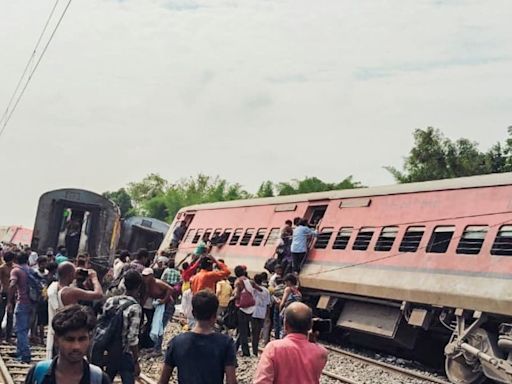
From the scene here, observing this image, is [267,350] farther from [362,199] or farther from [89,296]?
[362,199]

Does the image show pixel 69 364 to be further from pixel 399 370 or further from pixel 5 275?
pixel 399 370

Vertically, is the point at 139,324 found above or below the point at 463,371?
below

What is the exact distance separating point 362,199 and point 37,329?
6540mm

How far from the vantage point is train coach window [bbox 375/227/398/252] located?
46.5 feet

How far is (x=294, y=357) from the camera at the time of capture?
4.89 meters

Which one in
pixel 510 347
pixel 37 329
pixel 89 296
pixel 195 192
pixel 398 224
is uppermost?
pixel 195 192

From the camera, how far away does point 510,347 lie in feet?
35.7

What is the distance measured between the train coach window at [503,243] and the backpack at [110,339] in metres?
6.59

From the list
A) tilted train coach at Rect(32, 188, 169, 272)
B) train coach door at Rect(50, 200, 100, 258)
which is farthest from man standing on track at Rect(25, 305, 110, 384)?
train coach door at Rect(50, 200, 100, 258)

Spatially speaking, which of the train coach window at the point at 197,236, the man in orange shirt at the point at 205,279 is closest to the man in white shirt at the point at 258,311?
the man in orange shirt at the point at 205,279

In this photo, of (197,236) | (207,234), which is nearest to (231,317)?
(207,234)

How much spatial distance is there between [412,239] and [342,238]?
7.47 feet

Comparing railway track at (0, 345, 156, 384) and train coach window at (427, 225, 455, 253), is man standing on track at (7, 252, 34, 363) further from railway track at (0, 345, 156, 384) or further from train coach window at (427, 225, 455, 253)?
train coach window at (427, 225, 455, 253)

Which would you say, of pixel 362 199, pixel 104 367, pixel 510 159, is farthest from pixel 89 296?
pixel 510 159
